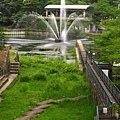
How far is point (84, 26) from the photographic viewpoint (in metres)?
66.3

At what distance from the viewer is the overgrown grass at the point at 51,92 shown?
15352 millimetres

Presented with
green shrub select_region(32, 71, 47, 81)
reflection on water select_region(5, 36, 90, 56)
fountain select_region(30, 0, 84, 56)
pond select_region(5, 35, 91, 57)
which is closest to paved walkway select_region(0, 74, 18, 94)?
green shrub select_region(32, 71, 47, 81)

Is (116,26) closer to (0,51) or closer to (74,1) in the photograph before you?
(0,51)

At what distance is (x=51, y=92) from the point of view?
749 inches

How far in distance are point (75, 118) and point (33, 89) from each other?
226 inches

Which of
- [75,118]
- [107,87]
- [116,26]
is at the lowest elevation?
[75,118]

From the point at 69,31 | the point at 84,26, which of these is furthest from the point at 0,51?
the point at 84,26

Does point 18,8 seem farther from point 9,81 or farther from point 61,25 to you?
point 9,81

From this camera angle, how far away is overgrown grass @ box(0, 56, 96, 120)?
1535cm

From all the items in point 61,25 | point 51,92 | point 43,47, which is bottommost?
Result: point 51,92

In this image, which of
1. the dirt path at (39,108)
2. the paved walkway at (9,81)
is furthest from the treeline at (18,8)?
the dirt path at (39,108)

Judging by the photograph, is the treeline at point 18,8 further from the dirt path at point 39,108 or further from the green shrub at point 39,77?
the dirt path at point 39,108

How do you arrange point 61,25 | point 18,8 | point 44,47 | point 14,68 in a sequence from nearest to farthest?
point 14,68, point 44,47, point 61,25, point 18,8

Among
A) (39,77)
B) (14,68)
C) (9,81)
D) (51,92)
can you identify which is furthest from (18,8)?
(51,92)
